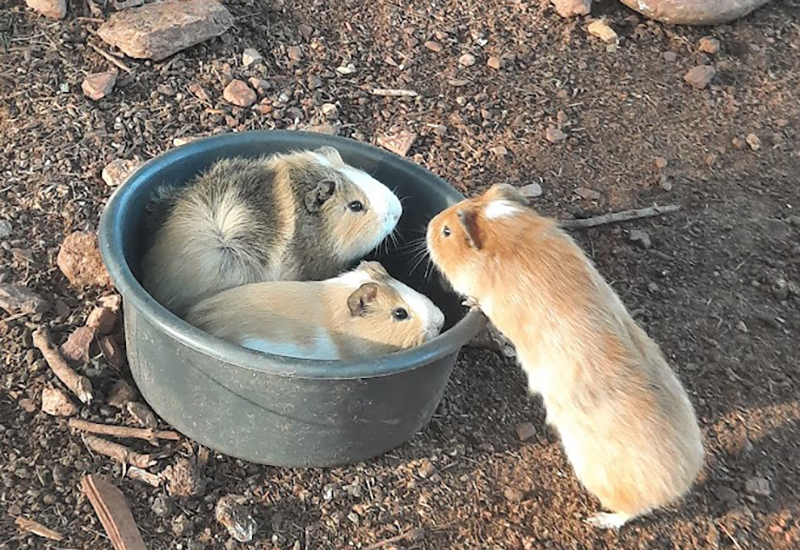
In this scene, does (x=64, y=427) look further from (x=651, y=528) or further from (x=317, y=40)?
(x=317, y=40)

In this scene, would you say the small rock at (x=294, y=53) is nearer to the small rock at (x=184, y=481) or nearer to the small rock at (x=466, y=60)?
the small rock at (x=466, y=60)

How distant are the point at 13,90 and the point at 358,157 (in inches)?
74.2

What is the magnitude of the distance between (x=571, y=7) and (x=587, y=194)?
1.46 m

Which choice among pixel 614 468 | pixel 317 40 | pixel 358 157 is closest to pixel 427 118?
pixel 317 40

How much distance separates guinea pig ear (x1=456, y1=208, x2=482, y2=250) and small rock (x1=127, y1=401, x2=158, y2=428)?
1372mm

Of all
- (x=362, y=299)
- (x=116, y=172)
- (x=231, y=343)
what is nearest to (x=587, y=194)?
(x=362, y=299)

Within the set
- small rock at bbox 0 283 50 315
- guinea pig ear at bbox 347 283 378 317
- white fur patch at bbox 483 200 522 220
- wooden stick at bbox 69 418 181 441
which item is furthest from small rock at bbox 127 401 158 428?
white fur patch at bbox 483 200 522 220

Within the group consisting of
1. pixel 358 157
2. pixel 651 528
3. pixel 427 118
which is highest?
pixel 358 157

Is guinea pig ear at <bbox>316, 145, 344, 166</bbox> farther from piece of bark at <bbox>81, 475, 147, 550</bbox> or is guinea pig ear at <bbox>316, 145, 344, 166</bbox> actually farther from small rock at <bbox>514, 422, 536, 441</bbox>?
piece of bark at <bbox>81, 475, 147, 550</bbox>

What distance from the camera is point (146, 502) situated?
3.31 meters

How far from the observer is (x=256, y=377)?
9.69ft

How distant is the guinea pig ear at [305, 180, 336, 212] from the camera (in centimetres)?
369

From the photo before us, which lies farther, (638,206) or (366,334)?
(638,206)

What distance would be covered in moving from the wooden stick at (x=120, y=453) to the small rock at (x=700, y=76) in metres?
3.82
